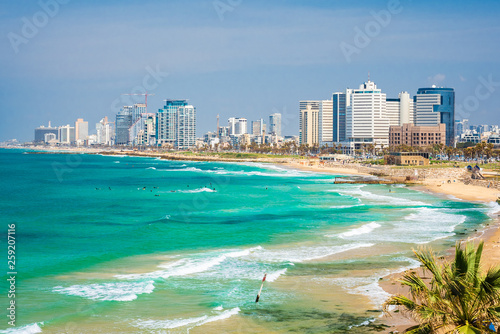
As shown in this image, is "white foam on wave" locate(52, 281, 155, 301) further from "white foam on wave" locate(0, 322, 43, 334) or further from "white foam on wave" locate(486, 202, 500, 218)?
"white foam on wave" locate(486, 202, 500, 218)

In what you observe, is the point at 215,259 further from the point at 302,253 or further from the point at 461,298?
the point at 461,298

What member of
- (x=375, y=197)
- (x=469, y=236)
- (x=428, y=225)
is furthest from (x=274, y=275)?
(x=375, y=197)

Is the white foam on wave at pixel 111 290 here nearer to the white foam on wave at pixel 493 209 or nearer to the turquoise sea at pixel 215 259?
the turquoise sea at pixel 215 259

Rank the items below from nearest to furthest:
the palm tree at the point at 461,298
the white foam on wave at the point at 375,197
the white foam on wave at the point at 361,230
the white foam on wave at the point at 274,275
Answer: the palm tree at the point at 461,298 → the white foam on wave at the point at 274,275 → the white foam on wave at the point at 361,230 → the white foam on wave at the point at 375,197

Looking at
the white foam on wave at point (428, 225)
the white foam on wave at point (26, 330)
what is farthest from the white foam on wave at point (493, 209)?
the white foam on wave at point (26, 330)

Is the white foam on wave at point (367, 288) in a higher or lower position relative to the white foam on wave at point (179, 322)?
higher

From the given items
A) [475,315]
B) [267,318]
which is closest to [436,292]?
[475,315]

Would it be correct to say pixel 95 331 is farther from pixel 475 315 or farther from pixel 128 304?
pixel 475 315
